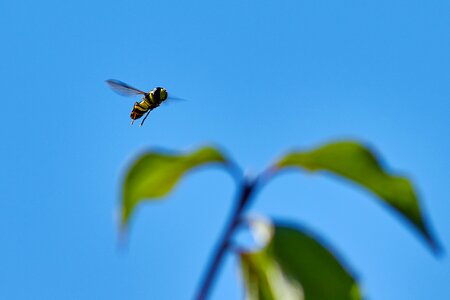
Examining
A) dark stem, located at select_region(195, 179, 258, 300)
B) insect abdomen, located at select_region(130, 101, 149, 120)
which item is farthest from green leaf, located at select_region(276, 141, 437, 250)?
insect abdomen, located at select_region(130, 101, 149, 120)

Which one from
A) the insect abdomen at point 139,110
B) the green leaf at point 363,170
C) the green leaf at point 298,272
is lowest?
the green leaf at point 298,272

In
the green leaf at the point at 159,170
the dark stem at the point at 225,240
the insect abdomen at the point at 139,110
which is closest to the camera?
the dark stem at the point at 225,240

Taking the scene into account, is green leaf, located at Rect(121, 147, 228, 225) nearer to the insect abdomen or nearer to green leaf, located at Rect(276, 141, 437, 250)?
green leaf, located at Rect(276, 141, 437, 250)

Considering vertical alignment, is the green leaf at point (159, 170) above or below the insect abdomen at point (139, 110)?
below

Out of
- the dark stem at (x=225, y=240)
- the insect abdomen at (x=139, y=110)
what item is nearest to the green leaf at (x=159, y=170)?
the dark stem at (x=225, y=240)

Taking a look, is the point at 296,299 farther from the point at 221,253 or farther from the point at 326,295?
the point at 221,253

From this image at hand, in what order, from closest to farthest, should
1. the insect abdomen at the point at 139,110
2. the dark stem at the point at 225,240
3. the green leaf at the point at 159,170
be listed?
the dark stem at the point at 225,240 → the green leaf at the point at 159,170 → the insect abdomen at the point at 139,110

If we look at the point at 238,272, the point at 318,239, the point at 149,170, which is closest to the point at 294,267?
the point at 318,239

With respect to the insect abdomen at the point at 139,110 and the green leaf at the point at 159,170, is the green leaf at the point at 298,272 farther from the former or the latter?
the insect abdomen at the point at 139,110
